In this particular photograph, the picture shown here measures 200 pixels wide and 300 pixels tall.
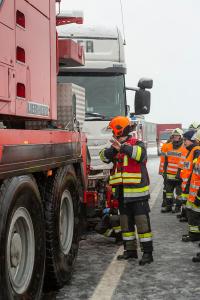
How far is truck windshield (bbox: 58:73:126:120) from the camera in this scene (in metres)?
8.91

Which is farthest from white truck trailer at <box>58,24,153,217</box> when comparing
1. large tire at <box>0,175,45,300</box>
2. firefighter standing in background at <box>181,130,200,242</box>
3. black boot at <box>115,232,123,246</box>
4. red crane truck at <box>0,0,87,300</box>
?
large tire at <box>0,175,45,300</box>

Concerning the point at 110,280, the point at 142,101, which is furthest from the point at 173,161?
the point at 110,280

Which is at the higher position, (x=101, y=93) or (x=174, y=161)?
(x=101, y=93)

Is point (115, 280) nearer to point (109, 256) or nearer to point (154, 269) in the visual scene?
point (154, 269)

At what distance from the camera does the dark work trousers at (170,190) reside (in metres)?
10.6

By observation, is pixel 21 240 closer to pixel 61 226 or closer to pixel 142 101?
pixel 61 226

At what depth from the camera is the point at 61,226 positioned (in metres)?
5.18

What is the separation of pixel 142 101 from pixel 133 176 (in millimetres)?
Answer: 3178

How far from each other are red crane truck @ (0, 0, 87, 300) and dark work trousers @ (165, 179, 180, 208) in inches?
216

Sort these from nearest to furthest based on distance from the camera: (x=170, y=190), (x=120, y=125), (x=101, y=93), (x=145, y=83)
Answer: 1. (x=120, y=125)
2. (x=101, y=93)
3. (x=145, y=83)
4. (x=170, y=190)

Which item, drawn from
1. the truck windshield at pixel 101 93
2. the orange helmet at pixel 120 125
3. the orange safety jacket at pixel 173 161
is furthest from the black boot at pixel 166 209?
the orange helmet at pixel 120 125

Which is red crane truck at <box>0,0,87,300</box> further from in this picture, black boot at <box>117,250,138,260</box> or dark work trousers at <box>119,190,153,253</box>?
dark work trousers at <box>119,190,153,253</box>

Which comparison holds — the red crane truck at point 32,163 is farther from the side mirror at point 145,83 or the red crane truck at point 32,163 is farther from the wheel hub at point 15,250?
the side mirror at point 145,83

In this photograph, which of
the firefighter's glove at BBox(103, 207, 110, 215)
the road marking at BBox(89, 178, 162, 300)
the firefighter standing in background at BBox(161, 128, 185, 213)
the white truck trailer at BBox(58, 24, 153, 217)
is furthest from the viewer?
the firefighter standing in background at BBox(161, 128, 185, 213)
